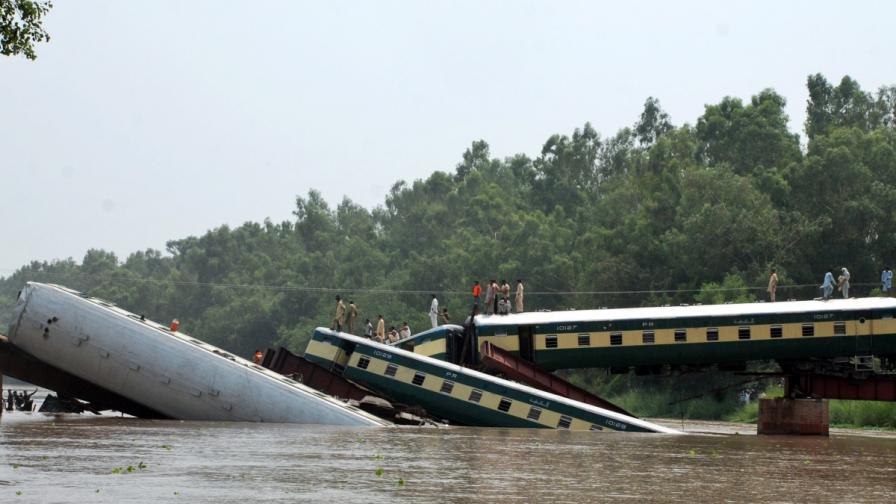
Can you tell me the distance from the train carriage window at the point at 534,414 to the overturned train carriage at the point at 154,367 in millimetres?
5058

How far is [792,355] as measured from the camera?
1980 inches

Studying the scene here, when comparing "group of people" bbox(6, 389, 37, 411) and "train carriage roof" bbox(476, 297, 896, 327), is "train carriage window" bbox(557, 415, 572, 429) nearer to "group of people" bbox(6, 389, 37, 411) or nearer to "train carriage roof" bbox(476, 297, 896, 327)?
"train carriage roof" bbox(476, 297, 896, 327)

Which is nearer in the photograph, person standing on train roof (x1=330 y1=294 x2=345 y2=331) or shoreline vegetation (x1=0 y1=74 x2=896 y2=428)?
person standing on train roof (x1=330 y1=294 x2=345 y2=331)

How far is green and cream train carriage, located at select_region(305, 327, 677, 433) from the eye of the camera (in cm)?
4591

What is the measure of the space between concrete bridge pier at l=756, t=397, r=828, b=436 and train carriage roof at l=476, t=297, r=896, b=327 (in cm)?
378

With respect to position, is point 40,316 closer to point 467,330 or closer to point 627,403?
point 467,330

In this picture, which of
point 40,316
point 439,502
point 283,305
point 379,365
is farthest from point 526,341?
point 283,305

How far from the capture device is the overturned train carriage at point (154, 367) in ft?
148

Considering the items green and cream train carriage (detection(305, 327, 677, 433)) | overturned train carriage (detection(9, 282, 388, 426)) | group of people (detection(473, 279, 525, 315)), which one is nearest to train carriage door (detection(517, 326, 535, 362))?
group of people (detection(473, 279, 525, 315))

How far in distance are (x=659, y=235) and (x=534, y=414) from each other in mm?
53290

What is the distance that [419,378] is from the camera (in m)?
48.1

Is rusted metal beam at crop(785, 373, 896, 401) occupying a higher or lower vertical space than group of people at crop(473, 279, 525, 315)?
lower

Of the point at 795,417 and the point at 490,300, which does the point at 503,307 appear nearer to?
the point at 490,300

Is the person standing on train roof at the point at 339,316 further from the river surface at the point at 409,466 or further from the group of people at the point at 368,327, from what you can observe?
the river surface at the point at 409,466
